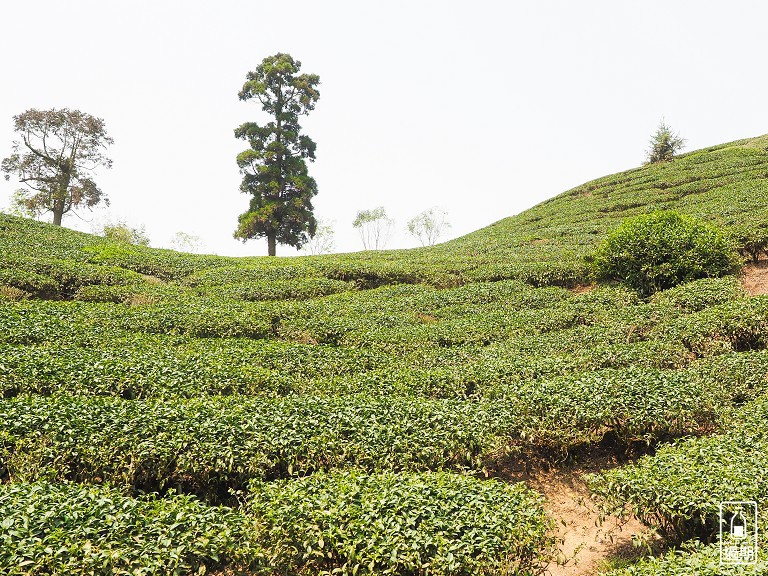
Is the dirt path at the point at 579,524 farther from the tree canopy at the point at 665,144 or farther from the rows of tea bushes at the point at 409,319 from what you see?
the tree canopy at the point at 665,144

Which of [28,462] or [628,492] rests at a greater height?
[28,462]

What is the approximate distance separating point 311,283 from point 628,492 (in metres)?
15.4

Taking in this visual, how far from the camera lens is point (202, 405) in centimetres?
899

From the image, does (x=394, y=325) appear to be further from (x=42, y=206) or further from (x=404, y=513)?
(x=42, y=206)

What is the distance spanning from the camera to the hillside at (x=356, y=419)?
5.79m

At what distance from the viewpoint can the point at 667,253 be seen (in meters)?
17.2

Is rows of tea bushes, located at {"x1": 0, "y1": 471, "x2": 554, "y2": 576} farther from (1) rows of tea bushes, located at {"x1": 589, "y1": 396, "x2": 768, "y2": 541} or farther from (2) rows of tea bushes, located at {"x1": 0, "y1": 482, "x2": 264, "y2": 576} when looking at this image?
(1) rows of tea bushes, located at {"x1": 589, "y1": 396, "x2": 768, "y2": 541}

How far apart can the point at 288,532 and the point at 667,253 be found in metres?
16.1

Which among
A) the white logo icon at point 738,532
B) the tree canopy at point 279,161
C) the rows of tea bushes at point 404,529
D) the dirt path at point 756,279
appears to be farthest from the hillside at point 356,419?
the tree canopy at point 279,161

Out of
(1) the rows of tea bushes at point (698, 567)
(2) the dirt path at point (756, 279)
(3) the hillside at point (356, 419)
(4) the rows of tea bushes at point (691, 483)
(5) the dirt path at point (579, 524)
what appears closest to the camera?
(1) the rows of tea bushes at point (698, 567)

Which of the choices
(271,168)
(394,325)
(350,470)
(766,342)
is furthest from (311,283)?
(271,168)

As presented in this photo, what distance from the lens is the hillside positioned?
19.0ft

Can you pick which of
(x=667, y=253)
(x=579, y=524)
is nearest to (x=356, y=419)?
(x=579, y=524)

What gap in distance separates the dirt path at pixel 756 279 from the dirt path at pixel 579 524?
446 inches
